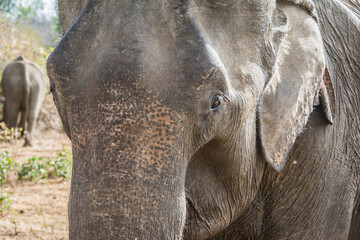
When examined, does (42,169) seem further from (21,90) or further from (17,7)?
(17,7)

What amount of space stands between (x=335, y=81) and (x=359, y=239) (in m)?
0.86

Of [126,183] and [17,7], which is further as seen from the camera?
[17,7]

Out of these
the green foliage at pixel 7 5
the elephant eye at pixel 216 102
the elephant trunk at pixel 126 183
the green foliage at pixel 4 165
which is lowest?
the green foliage at pixel 7 5

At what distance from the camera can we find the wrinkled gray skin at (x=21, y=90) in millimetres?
11633

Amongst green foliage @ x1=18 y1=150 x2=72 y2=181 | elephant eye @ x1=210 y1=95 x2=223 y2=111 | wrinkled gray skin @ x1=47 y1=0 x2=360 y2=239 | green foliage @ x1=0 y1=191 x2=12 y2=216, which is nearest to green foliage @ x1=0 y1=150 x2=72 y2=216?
green foliage @ x1=18 y1=150 x2=72 y2=181

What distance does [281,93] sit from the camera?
7.09 ft

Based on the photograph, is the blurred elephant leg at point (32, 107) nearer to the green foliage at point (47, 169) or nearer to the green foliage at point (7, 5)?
the green foliage at point (7, 5)

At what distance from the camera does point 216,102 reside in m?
1.83

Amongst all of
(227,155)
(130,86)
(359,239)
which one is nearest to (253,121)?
(227,155)

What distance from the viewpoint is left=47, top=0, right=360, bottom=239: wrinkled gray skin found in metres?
1.65

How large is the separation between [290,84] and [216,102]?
0.45 metres

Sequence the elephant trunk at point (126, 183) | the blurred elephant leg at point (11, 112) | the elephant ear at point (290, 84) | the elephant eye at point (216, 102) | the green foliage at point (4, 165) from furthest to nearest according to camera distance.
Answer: the blurred elephant leg at point (11, 112)
the green foliage at point (4, 165)
the elephant ear at point (290, 84)
the elephant eye at point (216, 102)
the elephant trunk at point (126, 183)

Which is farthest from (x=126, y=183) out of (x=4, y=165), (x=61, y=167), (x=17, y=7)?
(x=17, y=7)

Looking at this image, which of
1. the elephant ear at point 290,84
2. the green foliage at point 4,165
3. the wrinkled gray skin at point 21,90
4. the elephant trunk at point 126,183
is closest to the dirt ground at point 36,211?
the green foliage at point 4,165
